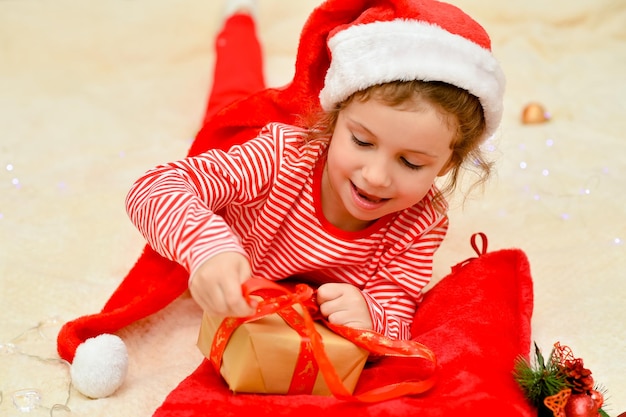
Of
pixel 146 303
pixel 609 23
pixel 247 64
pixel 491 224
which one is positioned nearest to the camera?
pixel 146 303

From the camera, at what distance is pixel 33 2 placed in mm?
2062

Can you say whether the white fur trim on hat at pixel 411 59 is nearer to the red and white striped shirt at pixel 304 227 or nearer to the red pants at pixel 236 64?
the red and white striped shirt at pixel 304 227

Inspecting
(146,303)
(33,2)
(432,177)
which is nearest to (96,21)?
(33,2)

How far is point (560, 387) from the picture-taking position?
0.87m

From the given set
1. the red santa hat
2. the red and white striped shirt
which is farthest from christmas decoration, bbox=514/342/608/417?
the red santa hat

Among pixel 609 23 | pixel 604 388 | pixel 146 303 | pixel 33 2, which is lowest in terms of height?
pixel 146 303

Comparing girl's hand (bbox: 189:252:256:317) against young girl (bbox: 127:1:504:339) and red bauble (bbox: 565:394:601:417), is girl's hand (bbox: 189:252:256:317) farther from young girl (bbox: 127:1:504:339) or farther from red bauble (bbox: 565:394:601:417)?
red bauble (bbox: 565:394:601:417)

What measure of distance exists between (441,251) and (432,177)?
0.40 metres

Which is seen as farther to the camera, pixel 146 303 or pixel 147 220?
pixel 146 303

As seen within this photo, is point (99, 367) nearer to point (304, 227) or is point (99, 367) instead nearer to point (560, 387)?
point (304, 227)

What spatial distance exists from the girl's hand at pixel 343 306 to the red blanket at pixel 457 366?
0.07m

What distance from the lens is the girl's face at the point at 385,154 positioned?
929 mm

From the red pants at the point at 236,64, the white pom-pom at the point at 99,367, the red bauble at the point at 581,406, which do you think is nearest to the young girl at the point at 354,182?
the white pom-pom at the point at 99,367

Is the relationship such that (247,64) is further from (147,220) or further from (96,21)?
(147,220)
